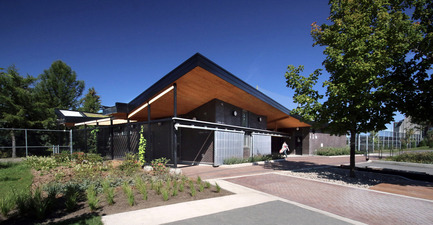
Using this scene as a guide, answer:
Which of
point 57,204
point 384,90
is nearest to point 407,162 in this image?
point 384,90

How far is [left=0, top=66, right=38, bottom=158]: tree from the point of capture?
70.3 ft

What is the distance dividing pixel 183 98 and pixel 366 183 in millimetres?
10898

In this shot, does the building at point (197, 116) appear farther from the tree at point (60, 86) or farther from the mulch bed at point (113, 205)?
the tree at point (60, 86)

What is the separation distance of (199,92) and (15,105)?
19.4 m

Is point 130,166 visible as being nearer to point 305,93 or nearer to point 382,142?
point 305,93

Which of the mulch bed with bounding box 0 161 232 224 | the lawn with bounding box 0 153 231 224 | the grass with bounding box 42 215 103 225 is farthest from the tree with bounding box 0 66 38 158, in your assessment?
the grass with bounding box 42 215 103 225

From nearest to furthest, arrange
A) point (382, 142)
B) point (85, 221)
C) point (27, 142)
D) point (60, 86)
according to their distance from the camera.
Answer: point (85, 221), point (27, 142), point (60, 86), point (382, 142)

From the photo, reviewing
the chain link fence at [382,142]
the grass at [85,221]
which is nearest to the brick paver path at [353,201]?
the grass at [85,221]

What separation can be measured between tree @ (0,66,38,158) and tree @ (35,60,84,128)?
4.15 m

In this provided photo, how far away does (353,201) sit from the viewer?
22.4 ft

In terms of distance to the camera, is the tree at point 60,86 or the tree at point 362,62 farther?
the tree at point 60,86

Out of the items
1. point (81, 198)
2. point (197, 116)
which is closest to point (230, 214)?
point (81, 198)

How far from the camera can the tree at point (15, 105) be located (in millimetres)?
21438

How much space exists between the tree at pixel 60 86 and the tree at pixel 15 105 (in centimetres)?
415
